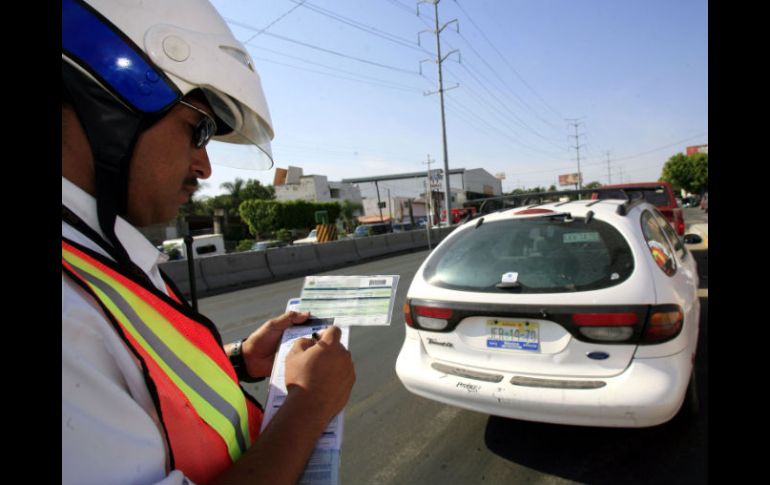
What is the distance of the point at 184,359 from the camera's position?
91 centimetres

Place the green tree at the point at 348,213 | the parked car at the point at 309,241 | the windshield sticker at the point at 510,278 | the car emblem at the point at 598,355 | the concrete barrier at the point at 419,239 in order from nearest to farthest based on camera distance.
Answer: the car emblem at the point at 598,355 → the windshield sticker at the point at 510,278 → the concrete barrier at the point at 419,239 → the parked car at the point at 309,241 → the green tree at the point at 348,213

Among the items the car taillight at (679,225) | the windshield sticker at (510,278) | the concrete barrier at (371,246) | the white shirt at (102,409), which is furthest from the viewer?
the concrete barrier at (371,246)

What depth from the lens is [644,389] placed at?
2.27 metres

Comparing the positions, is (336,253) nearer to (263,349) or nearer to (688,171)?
(263,349)

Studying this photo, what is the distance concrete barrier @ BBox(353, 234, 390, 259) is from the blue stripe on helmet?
52.7ft

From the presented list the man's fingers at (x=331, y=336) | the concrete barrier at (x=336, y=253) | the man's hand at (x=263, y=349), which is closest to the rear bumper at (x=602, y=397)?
the man's hand at (x=263, y=349)

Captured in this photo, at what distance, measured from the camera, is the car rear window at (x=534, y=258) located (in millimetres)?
2549

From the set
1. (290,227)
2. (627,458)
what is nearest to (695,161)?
(290,227)

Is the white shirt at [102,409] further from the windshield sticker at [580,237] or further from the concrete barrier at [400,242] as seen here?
the concrete barrier at [400,242]

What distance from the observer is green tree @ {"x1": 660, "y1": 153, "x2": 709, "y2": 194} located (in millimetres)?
71812

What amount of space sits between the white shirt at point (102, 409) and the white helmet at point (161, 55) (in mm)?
568
